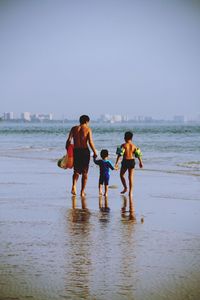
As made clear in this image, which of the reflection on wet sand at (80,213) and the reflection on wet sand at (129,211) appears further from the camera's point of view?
the reflection on wet sand at (129,211)

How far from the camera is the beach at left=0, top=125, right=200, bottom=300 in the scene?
4.70 m

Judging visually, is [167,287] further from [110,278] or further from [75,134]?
[75,134]

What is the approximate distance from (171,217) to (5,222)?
2.26 meters

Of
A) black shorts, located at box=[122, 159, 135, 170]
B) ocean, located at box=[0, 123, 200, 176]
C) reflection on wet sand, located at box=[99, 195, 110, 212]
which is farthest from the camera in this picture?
ocean, located at box=[0, 123, 200, 176]

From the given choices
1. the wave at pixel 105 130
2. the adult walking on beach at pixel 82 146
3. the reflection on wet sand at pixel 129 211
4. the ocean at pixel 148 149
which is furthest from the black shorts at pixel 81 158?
the wave at pixel 105 130

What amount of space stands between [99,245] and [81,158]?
4606mm

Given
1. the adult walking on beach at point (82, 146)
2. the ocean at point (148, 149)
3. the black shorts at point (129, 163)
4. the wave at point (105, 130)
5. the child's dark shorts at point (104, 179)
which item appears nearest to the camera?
the adult walking on beach at point (82, 146)

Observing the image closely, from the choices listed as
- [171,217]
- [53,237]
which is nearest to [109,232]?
[53,237]

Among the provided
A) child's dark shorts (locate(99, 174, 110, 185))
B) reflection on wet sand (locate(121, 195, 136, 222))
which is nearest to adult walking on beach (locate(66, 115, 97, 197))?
child's dark shorts (locate(99, 174, 110, 185))

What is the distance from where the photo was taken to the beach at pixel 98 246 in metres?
4.70

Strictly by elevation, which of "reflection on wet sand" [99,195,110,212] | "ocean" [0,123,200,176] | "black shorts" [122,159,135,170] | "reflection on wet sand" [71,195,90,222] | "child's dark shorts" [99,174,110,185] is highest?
"black shorts" [122,159,135,170]

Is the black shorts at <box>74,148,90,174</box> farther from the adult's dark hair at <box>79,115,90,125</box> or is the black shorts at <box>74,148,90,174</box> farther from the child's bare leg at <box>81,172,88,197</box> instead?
the adult's dark hair at <box>79,115,90,125</box>

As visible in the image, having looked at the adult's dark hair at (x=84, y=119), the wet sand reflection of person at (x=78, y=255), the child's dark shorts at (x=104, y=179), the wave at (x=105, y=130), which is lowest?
the wave at (x=105, y=130)

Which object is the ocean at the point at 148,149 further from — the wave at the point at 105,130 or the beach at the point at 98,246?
the wave at the point at 105,130
